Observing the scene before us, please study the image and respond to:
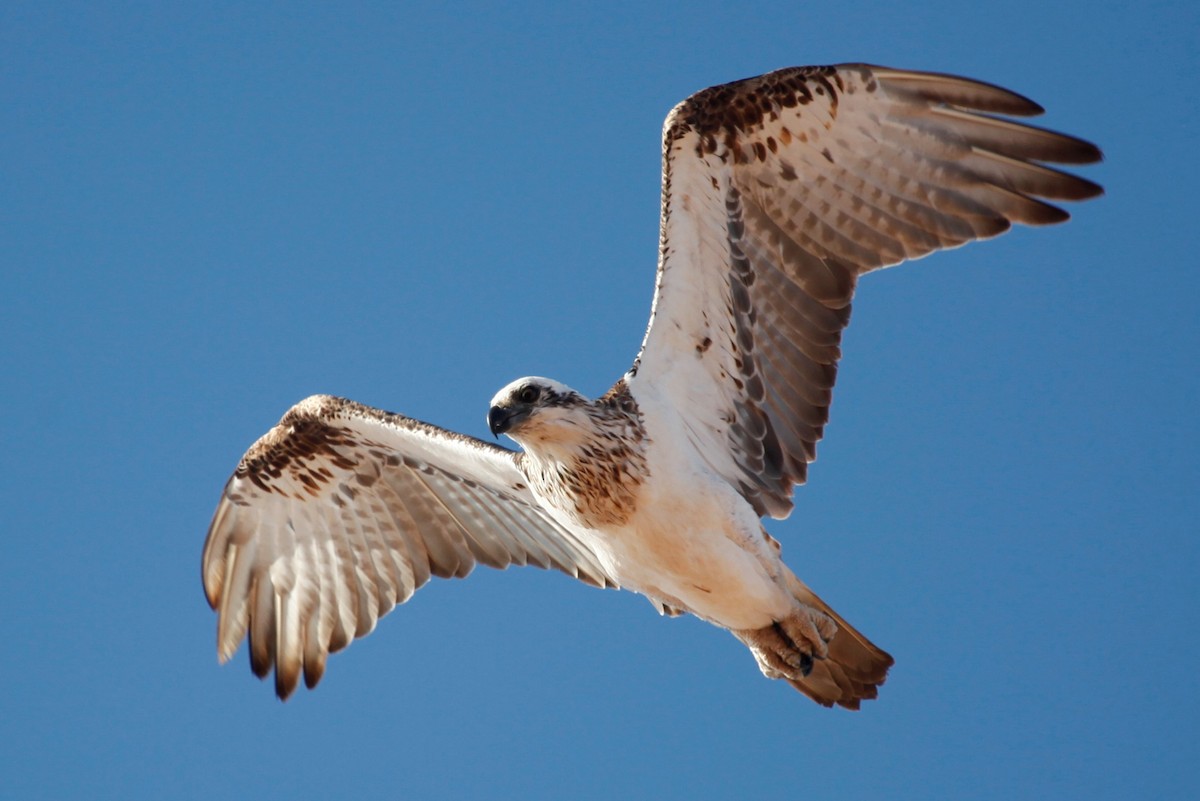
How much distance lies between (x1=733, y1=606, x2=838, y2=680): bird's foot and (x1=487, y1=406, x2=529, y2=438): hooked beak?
7.07 ft

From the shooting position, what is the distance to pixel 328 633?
39.1 feet

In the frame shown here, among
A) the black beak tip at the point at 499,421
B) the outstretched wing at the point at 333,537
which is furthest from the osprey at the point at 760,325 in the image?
the outstretched wing at the point at 333,537

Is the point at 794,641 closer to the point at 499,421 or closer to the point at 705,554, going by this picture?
the point at 705,554

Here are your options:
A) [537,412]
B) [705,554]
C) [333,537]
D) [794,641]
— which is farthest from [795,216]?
[333,537]

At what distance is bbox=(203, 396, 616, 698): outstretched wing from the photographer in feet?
38.0

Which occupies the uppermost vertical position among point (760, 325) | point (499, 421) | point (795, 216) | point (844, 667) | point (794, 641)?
point (795, 216)

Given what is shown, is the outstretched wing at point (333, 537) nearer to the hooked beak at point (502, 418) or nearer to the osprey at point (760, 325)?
the osprey at point (760, 325)

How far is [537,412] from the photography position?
9625mm

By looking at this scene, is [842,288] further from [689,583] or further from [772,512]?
[689,583]

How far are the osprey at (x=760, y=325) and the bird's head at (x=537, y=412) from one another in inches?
0.6

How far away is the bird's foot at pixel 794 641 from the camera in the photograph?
10031 mm

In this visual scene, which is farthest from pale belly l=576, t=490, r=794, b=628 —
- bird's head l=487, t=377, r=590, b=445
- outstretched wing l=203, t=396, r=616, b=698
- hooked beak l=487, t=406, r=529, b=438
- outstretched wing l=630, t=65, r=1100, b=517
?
outstretched wing l=203, t=396, r=616, b=698

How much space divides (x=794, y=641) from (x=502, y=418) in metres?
2.48

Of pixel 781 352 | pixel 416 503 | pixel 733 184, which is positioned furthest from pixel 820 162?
pixel 416 503
